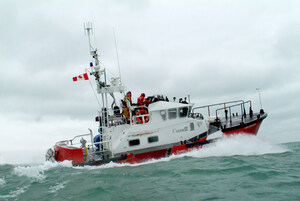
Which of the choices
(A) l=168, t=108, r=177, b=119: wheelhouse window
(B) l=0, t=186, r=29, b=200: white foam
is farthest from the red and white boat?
(B) l=0, t=186, r=29, b=200: white foam

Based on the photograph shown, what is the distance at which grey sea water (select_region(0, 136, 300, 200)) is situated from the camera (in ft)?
18.7

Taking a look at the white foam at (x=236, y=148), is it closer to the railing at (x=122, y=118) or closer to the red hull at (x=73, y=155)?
the railing at (x=122, y=118)

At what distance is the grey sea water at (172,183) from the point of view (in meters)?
5.70

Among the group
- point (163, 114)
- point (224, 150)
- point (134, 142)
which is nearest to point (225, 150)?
point (224, 150)

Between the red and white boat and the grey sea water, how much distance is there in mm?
946

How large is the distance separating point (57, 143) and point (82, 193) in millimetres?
6608

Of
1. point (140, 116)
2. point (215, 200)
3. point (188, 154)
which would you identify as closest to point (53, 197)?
point (215, 200)

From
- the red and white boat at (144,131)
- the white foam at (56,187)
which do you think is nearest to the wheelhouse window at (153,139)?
the red and white boat at (144,131)

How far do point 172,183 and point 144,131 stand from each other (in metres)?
4.72

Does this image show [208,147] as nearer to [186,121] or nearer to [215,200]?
[186,121]

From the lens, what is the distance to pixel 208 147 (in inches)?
443

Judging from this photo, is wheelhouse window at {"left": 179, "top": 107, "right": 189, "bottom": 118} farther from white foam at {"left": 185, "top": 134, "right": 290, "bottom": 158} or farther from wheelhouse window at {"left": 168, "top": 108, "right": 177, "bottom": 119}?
white foam at {"left": 185, "top": 134, "right": 290, "bottom": 158}

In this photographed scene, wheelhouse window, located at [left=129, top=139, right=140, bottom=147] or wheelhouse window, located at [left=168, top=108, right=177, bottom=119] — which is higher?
wheelhouse window, located at [left=168, top=108, right=177, bottom=119]

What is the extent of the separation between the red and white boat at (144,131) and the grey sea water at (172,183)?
0.95 metres
